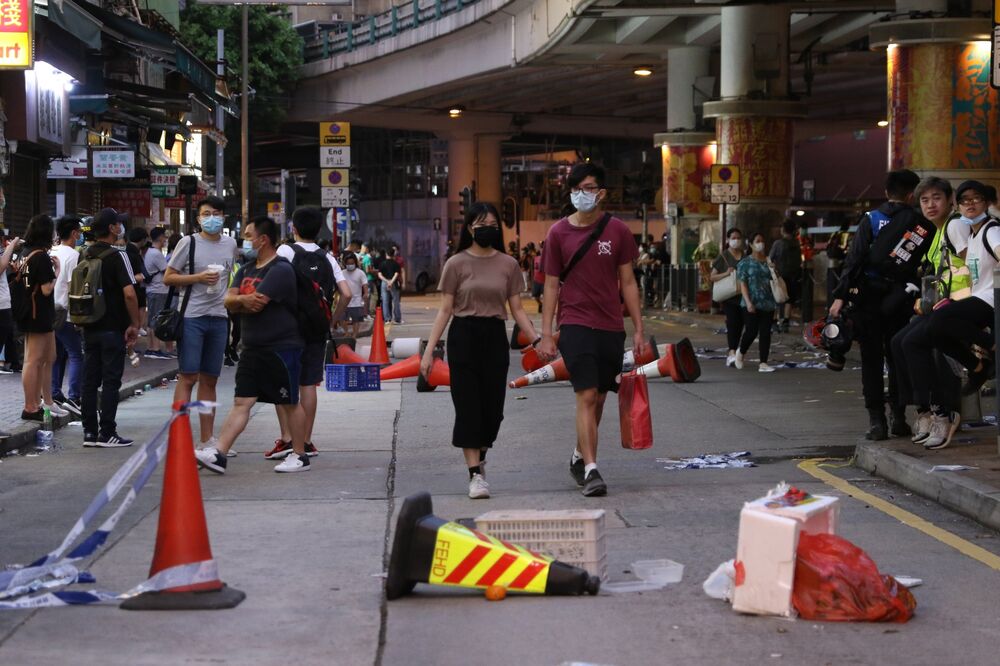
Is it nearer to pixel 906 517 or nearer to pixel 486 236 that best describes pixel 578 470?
pixel 486 236

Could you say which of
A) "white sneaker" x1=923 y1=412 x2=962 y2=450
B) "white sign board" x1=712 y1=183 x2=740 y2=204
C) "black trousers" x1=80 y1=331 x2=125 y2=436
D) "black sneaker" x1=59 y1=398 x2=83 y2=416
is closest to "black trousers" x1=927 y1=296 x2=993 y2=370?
"white sneaker" x1=923 y1=412 x2=962 y2=450

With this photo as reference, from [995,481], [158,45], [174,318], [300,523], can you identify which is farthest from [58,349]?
[158,45]

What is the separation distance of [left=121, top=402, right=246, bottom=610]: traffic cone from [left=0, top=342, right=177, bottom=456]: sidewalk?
5878mm

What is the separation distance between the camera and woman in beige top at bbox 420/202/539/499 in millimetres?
9250

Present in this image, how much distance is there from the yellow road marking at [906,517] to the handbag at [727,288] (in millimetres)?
7669

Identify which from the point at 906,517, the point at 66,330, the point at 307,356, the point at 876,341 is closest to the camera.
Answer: the point at 906,517

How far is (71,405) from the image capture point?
1436cm

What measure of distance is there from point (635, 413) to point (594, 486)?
52 cm

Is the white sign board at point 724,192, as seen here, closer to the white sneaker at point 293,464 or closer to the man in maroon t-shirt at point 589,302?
the white sneaker at point 293,464

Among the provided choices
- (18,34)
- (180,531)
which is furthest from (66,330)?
(180,531)

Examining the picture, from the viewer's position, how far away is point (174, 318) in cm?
1123

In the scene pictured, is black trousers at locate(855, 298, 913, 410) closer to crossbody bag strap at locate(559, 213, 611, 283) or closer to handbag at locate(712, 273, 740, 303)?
crossbody bag strap at locate(559, 213, 611, 283)

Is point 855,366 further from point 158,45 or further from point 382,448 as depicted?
point 158,45

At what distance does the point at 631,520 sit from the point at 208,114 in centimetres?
2444
